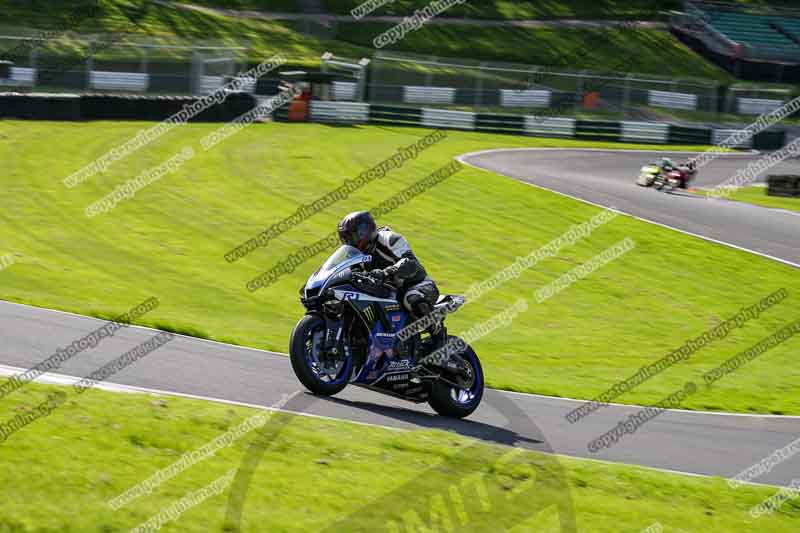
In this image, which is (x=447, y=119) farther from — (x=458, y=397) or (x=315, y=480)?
(x=315, y=480)

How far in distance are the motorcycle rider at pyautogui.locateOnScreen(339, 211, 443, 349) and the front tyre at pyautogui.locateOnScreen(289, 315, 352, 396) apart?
847 mm

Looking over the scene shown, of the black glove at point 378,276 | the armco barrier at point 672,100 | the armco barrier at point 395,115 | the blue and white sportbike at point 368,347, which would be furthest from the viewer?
the armco barrier at point 672,100

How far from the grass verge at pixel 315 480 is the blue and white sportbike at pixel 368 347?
1.08m

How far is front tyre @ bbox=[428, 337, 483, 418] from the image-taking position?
1209cm

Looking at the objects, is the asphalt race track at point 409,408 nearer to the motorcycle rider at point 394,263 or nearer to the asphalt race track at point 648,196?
the motorcycle rider at point 394,263

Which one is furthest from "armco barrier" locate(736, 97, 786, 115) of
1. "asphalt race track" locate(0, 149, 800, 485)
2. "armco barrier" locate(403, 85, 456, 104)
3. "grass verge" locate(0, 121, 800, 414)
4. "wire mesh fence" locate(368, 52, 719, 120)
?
"asphalt race track" locate(0, 149, 800, 485)

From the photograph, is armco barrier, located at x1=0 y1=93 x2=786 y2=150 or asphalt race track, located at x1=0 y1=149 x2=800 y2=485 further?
armco barrier, located at x1=0 y1=93 x2=786 y2=150

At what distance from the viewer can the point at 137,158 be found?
3047cm

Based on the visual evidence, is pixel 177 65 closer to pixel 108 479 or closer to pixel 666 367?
pixel 666 367

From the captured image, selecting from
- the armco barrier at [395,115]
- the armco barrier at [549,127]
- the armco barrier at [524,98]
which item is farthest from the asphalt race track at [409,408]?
the armco barrier at [524,98]

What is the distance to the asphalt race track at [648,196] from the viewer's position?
28.5 metres

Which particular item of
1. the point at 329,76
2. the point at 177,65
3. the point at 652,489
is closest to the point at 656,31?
the point at 329,76

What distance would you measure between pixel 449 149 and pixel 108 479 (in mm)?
30077

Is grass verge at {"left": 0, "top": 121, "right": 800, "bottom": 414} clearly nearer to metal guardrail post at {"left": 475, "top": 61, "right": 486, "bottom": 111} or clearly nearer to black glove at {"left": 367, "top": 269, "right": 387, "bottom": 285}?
black glove at {"left": 367, "top": 269, "right": 387, "bottom": 285}
